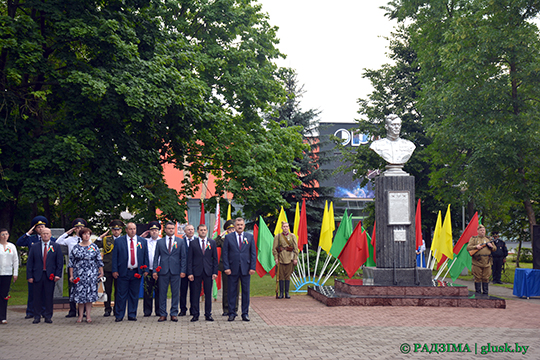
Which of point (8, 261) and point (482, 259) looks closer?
point (8, 261)

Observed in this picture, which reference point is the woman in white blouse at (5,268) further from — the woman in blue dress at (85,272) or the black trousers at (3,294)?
the woman in blue dress at (85,272)

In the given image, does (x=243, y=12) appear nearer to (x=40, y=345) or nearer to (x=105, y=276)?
(x=105, y=276)

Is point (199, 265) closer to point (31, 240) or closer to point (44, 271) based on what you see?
point (44, 271)

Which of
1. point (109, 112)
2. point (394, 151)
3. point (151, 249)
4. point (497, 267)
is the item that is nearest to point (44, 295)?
point (151, 249)

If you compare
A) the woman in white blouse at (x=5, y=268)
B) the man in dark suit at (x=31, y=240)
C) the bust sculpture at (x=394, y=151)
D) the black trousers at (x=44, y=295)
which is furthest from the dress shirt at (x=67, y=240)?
the bust sculpture at (x=394, y=151)

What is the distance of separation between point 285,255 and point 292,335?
5765 mm

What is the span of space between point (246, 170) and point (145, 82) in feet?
19.0

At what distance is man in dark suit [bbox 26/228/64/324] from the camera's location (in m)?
10.7

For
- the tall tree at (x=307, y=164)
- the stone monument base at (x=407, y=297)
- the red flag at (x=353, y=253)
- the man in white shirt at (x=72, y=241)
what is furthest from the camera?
the tall tree at (x=307, y=164)

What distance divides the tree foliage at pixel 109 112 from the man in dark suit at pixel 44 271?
3416mm

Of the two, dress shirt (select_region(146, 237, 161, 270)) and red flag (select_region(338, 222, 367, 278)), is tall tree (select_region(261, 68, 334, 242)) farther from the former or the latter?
dress shirt (select_region(146, 237, 161, 270))

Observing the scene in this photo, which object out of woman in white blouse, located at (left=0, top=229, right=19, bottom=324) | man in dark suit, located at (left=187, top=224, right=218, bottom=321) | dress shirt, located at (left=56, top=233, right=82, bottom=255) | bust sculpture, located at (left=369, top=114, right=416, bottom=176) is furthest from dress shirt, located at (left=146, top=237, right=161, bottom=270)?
bust sculpture, located at (left=369, top=114, right=416, bottom=176)

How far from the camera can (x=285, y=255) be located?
1467cm

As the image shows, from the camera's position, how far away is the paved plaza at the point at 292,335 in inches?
295
